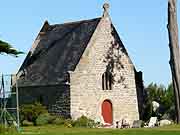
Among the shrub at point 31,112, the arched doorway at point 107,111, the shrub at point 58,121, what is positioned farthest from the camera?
the arched doorway at point 107,111

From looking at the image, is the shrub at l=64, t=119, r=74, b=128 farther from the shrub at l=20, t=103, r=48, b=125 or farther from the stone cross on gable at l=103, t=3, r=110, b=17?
the stone cross on gable at l=103, t=3, r=110, b=17

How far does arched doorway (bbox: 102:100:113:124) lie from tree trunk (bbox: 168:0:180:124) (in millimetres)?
8887

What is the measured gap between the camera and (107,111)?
182 feet

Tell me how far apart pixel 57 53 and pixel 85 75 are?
419 cm

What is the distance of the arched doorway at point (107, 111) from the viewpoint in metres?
55.3

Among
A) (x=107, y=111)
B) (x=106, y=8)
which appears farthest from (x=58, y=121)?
(x=106, y=8)

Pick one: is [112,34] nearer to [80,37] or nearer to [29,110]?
[80,37]

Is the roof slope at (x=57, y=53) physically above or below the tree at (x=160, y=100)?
above

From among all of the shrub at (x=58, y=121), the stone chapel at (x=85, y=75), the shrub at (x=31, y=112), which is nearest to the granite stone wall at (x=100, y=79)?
the stone chapel at (x=85, y=75)

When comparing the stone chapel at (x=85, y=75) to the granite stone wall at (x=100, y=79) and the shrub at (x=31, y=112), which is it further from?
the shrub at (x=31, y=112)

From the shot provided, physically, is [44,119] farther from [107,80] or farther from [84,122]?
[107,80]

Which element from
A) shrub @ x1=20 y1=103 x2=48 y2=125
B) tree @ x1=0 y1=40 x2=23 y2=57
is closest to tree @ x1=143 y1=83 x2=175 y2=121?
shrub @ x1=20 y1=103 x2=48 y2=125

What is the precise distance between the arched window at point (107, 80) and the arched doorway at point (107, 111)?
1.26 m

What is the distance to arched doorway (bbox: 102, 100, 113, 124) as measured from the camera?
55287 millimetres
